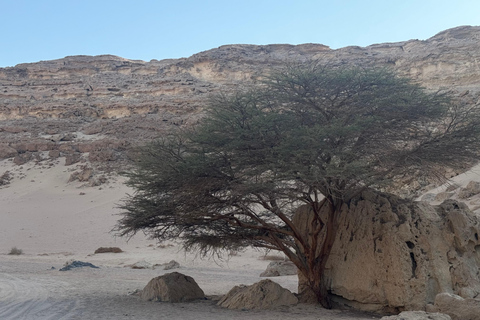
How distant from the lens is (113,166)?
3997cm

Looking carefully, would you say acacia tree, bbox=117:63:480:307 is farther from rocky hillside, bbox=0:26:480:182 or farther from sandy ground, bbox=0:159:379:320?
rocky hillside, bbox=0:26:480:182

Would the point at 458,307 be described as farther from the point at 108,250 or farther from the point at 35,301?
the point at 108,250

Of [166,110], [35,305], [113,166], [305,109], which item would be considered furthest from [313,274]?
[166,110]

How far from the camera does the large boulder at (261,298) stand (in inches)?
384

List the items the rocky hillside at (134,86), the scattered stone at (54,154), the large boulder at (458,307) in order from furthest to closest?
the rocky hillside at (134,86) → the scattered stone at (54,154) → the large boulder at (458,307)

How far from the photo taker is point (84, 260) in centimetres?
2195

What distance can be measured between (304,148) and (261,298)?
3280 mm

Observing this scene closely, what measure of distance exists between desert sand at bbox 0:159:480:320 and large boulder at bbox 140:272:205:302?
1.19 ft

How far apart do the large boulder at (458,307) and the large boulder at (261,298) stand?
10.5ft

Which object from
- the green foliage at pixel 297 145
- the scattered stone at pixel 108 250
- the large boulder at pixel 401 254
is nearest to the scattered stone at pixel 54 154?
the scattered stone at pixel 108 250

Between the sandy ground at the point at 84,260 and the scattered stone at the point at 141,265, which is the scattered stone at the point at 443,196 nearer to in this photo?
the sandy ground at the point at 84,260

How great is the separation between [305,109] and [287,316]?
4.24m

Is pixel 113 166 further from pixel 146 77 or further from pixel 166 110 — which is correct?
pixel 146 77

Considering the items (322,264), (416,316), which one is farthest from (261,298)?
(416,316)
